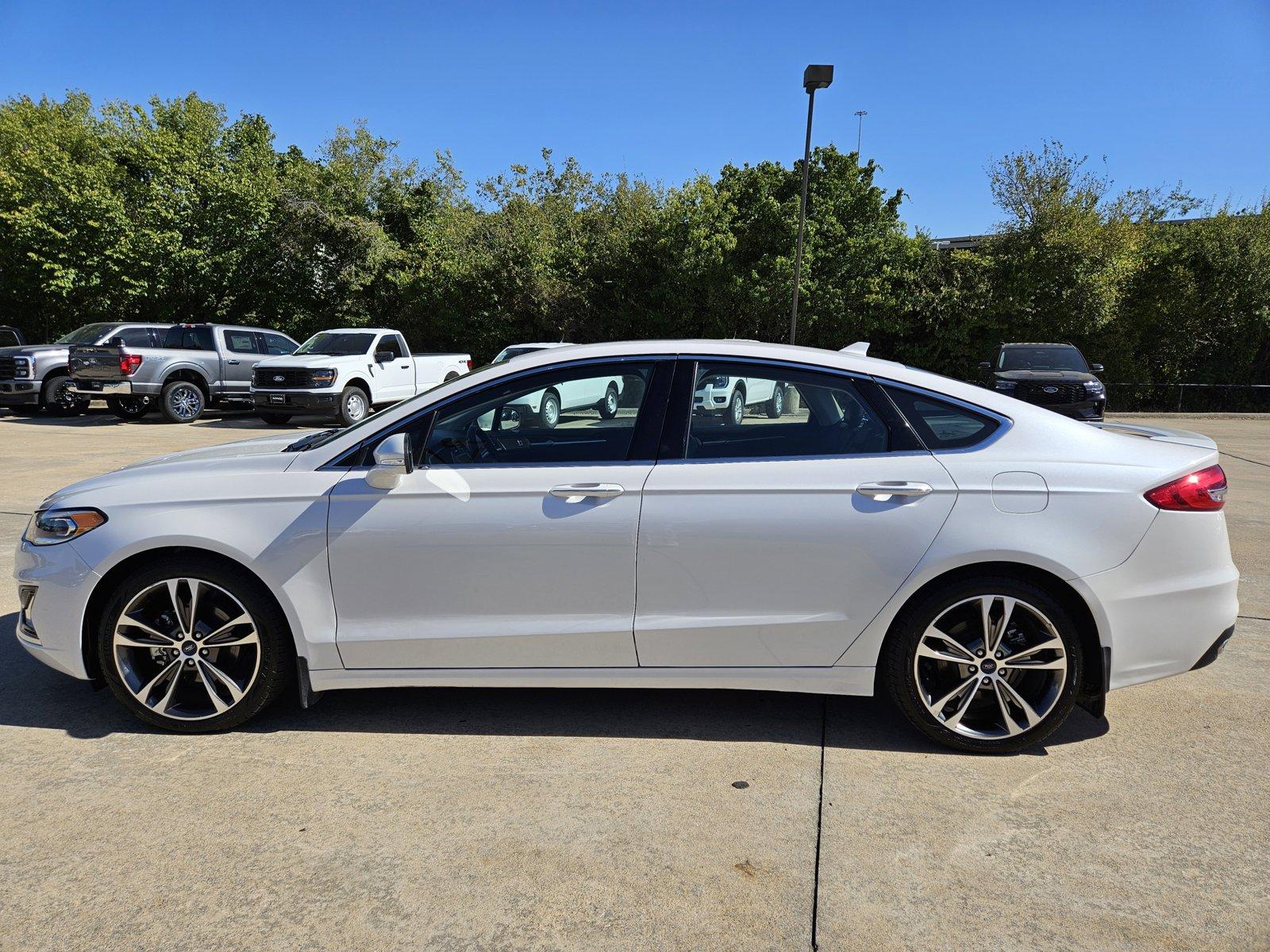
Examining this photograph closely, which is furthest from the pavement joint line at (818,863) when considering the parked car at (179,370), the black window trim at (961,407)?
the parked car at (179,370)

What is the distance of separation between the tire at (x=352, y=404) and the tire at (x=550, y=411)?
44.6 feet

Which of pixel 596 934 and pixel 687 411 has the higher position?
pixel 687 411

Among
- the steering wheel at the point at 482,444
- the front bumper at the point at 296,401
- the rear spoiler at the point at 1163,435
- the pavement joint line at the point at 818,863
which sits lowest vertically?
the pavement joint line at the point at 818,863

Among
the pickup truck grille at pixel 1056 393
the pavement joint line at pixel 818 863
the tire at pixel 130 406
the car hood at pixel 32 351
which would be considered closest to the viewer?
the pavement joint line at pixel 818 863

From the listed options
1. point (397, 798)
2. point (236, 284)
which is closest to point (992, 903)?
point (397, 798)

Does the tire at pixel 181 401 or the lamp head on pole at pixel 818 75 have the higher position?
the lamp head on pole at pixel 818 75

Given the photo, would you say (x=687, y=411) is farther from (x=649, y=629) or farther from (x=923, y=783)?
(x=923, y=783)

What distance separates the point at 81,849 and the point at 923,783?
282 centimetres

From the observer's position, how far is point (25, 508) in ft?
27.4

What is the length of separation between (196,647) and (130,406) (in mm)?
16831

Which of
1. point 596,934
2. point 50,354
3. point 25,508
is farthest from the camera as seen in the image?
point 50,354

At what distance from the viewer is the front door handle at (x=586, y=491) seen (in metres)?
Result: 3.44

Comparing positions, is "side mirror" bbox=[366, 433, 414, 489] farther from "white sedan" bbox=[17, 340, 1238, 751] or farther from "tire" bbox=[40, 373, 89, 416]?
"tire" bbox=[40, 373, 89, 416]

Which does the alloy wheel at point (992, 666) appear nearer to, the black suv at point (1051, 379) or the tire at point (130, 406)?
the black suv at point (1051, 379)
